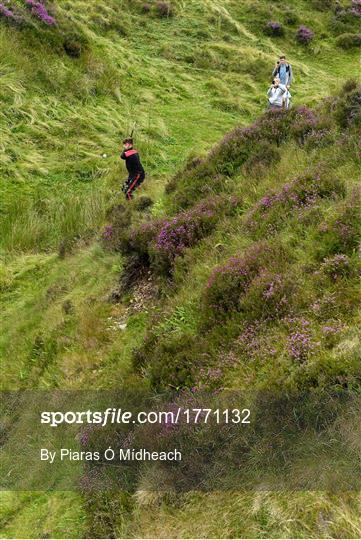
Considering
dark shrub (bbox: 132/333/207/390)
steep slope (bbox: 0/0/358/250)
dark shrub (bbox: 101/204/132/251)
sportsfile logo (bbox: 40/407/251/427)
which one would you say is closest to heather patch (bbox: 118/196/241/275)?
dark shrub (bbox: 101/204/132/251)

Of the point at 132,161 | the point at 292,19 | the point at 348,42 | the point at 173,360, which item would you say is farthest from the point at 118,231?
the point at 292,19

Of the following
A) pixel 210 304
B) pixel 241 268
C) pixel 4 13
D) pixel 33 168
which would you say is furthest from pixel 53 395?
pixel 4 13

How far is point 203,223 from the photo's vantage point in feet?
29.7

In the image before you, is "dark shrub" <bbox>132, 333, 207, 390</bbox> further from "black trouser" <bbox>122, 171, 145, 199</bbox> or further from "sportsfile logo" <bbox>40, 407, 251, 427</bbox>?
"black trouser" <bbox>122, 171, 145, 199</bbox>

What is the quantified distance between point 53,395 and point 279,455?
416cm

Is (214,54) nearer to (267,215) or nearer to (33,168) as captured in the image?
(33,168)

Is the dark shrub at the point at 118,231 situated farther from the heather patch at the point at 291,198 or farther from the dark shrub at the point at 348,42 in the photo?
the dark shrub at the point at 348,42

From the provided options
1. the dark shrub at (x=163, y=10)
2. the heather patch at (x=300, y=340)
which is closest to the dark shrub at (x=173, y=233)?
the heather patch at (x=300, y=340)

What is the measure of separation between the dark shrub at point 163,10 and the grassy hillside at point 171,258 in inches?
366

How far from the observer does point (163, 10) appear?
29.6 metres

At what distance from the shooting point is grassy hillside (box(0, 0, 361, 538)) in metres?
4.87

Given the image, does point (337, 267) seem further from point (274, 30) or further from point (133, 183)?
point (274, 30)

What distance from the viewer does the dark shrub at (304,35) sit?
95.2 ft

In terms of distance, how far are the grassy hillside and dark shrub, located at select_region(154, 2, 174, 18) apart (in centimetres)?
929
